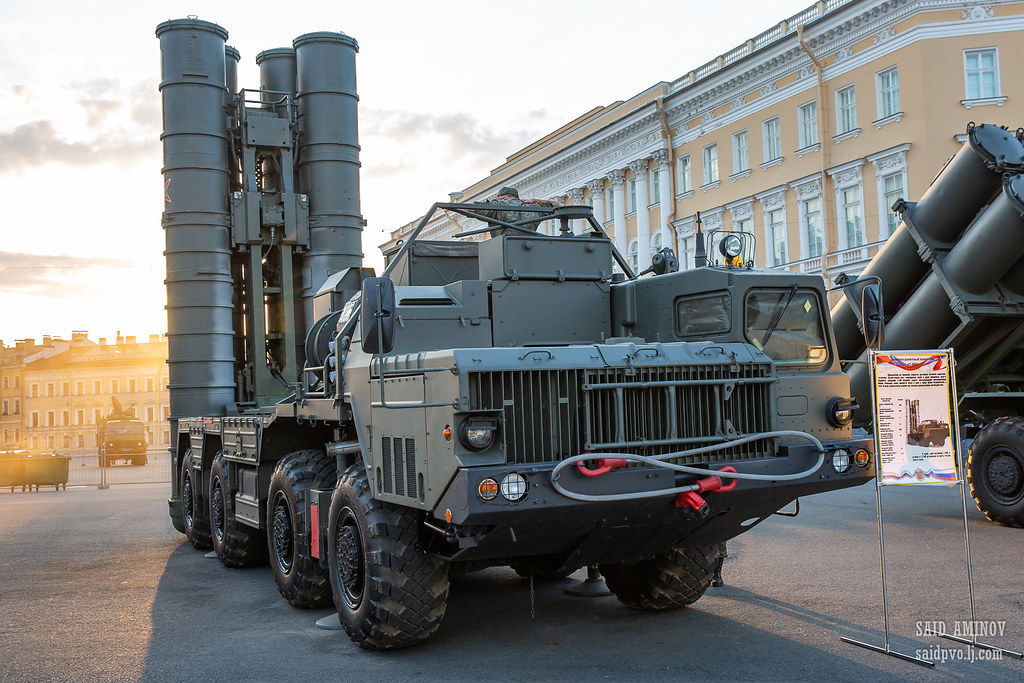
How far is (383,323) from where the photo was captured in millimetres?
5574

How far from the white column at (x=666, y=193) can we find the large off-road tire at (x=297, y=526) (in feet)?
91.1

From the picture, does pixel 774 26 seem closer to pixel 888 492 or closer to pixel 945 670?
pixel 888 492

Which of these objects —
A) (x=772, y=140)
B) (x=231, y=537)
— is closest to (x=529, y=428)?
(x=231, y=537)

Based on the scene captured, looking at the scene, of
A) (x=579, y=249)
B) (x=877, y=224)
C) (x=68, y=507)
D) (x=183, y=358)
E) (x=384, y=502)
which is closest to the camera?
(x=384, y=502)

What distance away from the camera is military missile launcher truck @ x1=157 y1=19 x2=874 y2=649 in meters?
5.18

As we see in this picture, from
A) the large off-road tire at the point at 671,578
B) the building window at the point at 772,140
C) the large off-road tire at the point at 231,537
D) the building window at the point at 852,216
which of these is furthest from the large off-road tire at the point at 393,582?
the building window at the point at 772,140

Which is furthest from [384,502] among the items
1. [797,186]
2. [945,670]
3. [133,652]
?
[797,186]

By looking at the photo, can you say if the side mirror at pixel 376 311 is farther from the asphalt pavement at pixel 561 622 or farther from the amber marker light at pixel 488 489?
the asphalt pavement at pixel 561 622

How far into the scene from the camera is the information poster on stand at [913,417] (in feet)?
Answer: 19.1

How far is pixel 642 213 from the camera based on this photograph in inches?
1412

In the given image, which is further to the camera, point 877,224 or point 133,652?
point 877,224

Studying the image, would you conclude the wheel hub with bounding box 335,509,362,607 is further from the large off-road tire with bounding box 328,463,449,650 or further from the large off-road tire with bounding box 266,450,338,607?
the large off-road tire with bounding box 266,450,338,607

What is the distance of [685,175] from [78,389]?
6362cm

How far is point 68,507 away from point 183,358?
7.25 metres
